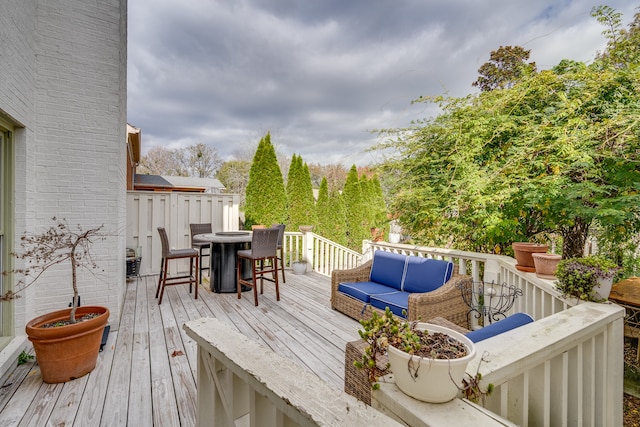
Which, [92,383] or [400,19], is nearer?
[92,383]

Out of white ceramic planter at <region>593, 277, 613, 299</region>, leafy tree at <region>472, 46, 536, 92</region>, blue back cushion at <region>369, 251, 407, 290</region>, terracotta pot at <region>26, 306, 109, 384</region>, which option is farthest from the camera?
leafy tree at <region>472, 46, 536, 92</region>

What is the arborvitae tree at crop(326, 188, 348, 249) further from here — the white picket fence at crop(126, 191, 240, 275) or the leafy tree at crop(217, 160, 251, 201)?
the leafy tree at crop(217, 160, 251, 201)

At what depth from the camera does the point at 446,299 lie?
2.88 metres

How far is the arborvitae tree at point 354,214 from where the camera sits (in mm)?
9773

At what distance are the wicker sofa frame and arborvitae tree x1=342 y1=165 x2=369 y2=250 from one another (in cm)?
592

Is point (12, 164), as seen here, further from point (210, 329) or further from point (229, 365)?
point (229, 365)

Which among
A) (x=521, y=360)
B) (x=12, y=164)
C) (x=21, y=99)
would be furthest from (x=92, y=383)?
(x=521, y=360)

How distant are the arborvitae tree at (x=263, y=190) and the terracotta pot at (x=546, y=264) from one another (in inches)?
235

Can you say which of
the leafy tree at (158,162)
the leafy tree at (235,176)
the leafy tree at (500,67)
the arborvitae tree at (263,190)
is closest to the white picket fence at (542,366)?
the leafy tree at (500,67)

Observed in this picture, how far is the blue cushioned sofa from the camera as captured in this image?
2787 mm

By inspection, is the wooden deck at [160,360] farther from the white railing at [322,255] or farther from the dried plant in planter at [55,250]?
the white railing at [322,255]

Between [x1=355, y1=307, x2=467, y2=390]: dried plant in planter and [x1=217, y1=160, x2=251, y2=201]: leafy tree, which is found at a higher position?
[x1=217, y1=160, x2=251, y2=201]: leafy tree

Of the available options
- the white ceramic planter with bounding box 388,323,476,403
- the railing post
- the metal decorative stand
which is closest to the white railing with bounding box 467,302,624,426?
the white ceramic planter with bounding box 388,323,476,403

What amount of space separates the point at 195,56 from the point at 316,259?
5382 mm
